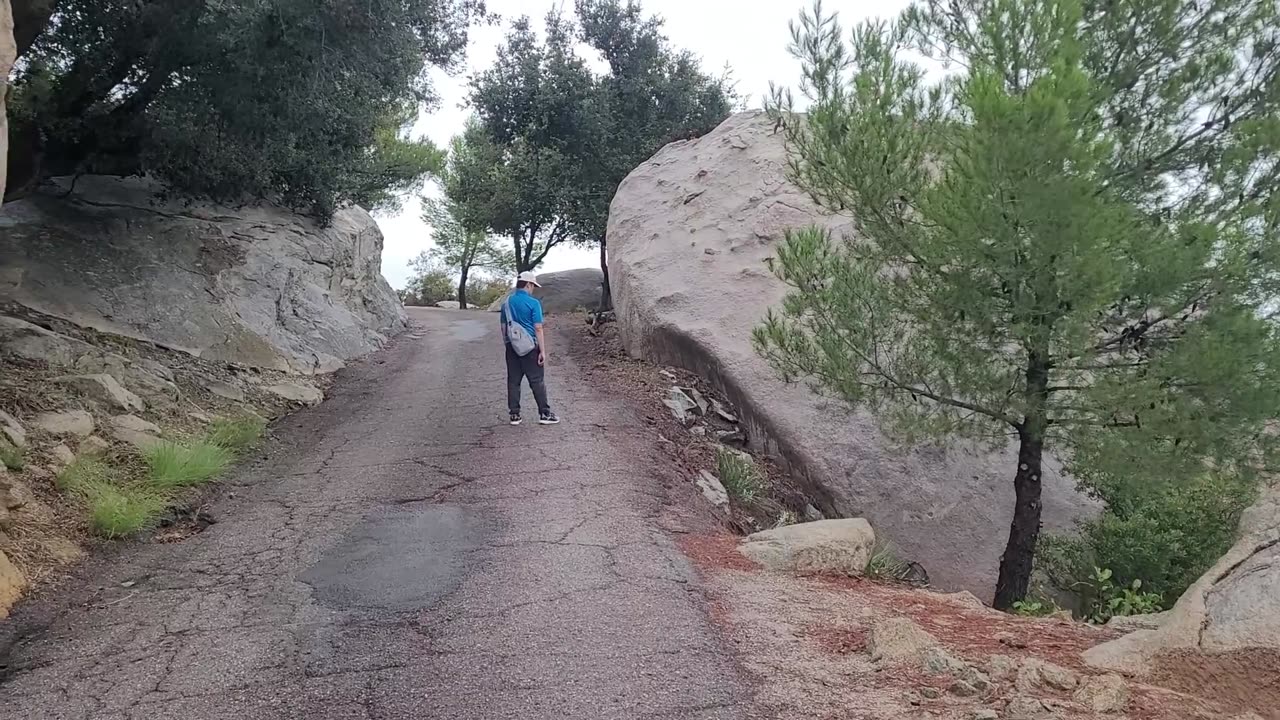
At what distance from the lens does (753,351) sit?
9.80 meters

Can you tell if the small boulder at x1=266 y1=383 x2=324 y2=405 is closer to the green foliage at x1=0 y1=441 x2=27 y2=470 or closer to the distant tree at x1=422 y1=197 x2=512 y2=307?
the green foliage at x1=0 y1=441 x2=27 y2=470

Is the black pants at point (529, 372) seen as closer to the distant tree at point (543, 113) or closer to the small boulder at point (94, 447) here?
the small boulder at point (94, 447)

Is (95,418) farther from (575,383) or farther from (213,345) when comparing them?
(575,383)

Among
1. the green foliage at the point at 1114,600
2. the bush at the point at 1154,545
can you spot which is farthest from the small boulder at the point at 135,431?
the bush at the point at 1154,545

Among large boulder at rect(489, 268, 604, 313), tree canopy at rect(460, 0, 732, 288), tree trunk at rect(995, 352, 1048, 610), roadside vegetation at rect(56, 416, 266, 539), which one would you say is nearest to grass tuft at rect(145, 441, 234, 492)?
roadside vegetation at rect(56, 416, 266, 539)

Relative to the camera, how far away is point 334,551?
18.2 ft

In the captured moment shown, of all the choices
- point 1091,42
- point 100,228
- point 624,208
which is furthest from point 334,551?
point 624,208

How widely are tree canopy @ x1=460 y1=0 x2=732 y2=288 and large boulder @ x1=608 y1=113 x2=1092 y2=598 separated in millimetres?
4699

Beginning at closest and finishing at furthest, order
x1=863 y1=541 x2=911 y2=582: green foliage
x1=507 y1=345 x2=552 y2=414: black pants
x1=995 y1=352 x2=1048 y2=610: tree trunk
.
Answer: x1=863 y1=541 x2=911 y2=582: green foliage
x1=995 y1=352 x2=1048 y2=610: tree trunk
x1=507 y1=345 x2=552 y2=414: black pants

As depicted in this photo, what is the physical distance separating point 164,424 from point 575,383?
4925 mm

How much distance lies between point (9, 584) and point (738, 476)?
18.6ft

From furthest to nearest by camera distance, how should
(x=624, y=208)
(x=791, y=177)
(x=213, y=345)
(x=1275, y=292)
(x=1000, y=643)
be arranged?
(x=624, y=208), (x=213, y=345), (x=791, y=177), (x=1275, y=292), (x=1000, y=643)

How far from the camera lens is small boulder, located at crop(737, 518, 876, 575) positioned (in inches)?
226

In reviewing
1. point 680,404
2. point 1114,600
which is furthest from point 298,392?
point 1114,600
